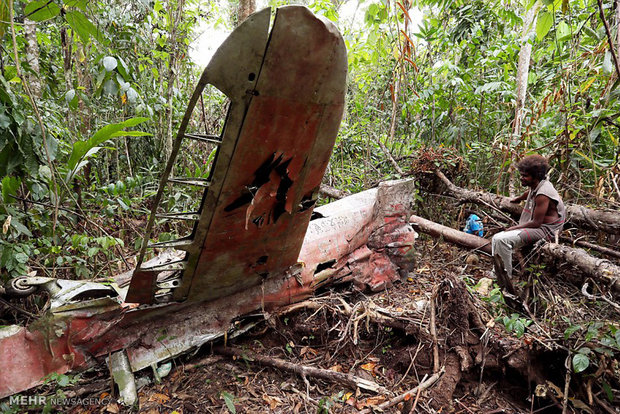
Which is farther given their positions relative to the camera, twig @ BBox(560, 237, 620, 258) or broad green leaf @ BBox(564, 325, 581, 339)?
twig @ BBox(560, 237, 620, 258)

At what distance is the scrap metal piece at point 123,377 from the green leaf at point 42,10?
235 centimetres

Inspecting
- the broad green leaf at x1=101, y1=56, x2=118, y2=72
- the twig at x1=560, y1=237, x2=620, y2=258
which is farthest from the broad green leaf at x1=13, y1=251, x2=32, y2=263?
the twig at x1=560, y1=237, x2=620, y2=258

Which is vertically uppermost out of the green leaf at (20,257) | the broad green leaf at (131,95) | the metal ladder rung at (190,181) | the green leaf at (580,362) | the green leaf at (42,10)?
the green leaf at (42,10)

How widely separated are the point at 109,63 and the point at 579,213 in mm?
5238

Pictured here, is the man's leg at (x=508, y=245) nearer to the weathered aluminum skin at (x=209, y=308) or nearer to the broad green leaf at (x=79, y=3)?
the weathered aluminum skin at (x=209, y=308)

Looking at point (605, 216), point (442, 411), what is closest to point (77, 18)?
point (442, 411)

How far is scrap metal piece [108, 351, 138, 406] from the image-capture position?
230cm

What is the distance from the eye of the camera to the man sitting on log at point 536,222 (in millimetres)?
3770

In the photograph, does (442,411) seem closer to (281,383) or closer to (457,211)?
(281,383)

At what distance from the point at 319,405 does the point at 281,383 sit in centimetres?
45

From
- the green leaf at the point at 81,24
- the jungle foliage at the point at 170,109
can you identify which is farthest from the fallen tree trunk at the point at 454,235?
the green leaf at the point at 81,24

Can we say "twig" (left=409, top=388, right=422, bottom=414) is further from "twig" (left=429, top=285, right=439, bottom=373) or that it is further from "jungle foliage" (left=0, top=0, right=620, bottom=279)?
"jungle foliage" (left=0, top=0, right=620, bottom=279)

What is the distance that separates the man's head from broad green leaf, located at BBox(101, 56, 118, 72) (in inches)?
170

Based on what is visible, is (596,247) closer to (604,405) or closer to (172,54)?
(604,405)
